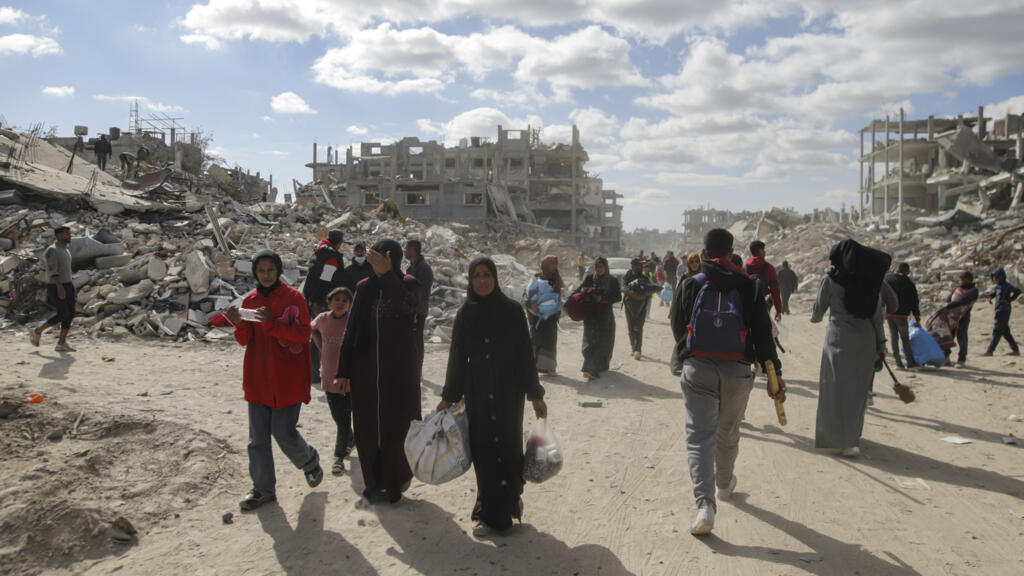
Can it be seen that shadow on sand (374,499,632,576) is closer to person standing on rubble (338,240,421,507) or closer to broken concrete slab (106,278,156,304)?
person standing on rubble (338,240,421,507)

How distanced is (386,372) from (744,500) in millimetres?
2497

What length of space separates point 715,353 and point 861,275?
79.1 inches

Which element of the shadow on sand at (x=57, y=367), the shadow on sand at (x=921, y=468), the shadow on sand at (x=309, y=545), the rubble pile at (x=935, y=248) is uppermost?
the rubble pile at (x=935, y=248)

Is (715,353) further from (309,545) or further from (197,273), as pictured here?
(197,273)

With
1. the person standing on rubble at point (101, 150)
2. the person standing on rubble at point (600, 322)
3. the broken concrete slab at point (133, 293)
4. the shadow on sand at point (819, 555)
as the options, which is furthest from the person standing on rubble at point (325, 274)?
the person standing on rubble at point (101, 150)

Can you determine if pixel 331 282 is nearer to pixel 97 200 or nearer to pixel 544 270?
pixel 544 270

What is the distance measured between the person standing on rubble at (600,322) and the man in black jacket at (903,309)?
12.0 ft

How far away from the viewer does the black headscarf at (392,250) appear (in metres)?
4.08

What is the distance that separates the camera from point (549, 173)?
62.4 m

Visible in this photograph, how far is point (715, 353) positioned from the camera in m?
3.63

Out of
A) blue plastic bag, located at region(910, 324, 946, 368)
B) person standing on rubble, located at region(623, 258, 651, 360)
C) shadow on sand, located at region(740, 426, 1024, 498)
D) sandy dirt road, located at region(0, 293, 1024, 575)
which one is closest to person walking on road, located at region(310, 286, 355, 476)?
sandy dirt road, located at region(0, 293, 1024, 575)

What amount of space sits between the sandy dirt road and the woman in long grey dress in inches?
12.0

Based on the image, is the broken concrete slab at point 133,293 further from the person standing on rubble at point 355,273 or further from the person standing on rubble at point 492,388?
the person standing on rubble at point 492,388

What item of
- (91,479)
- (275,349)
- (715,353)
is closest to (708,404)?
(715,353)
